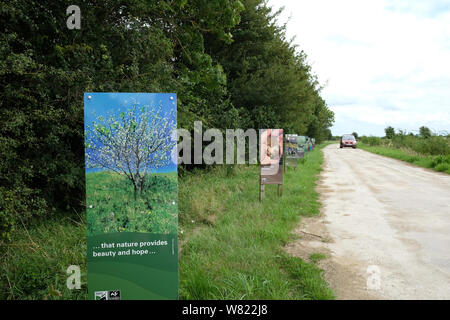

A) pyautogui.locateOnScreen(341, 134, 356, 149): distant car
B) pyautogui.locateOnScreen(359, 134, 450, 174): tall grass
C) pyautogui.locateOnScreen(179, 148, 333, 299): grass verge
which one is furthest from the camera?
pyautogui.locateOnScreen(341, 134, 356, 149): distant car

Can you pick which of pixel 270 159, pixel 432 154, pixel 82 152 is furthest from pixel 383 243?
pixel 432 154

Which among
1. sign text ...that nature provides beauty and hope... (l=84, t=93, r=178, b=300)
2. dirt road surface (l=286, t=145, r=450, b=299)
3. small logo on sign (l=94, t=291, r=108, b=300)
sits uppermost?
sign text ...that nature provides beauty and hope... (l=84, t=93, r=178, b=300)

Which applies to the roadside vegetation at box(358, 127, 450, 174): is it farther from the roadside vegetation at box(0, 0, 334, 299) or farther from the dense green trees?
the dense green trees

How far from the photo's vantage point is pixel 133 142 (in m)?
3.06

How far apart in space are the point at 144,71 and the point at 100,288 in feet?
16.3

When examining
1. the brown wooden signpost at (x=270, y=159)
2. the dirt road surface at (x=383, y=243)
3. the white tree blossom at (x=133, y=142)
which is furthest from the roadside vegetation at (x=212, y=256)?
the white tree blossom at (x=133, y=142)

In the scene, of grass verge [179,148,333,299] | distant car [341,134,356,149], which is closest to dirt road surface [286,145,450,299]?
grass verge [179,148,333,299]

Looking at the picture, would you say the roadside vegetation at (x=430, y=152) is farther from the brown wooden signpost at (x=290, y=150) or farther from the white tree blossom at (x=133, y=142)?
the white tree blossom at (x=133, y=142)

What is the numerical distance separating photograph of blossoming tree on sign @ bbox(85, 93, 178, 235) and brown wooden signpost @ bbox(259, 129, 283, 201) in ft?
15.5

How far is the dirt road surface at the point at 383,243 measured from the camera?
3.70 m

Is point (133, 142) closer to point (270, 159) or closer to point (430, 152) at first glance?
point (270, 159)

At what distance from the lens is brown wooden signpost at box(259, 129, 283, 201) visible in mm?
7656
